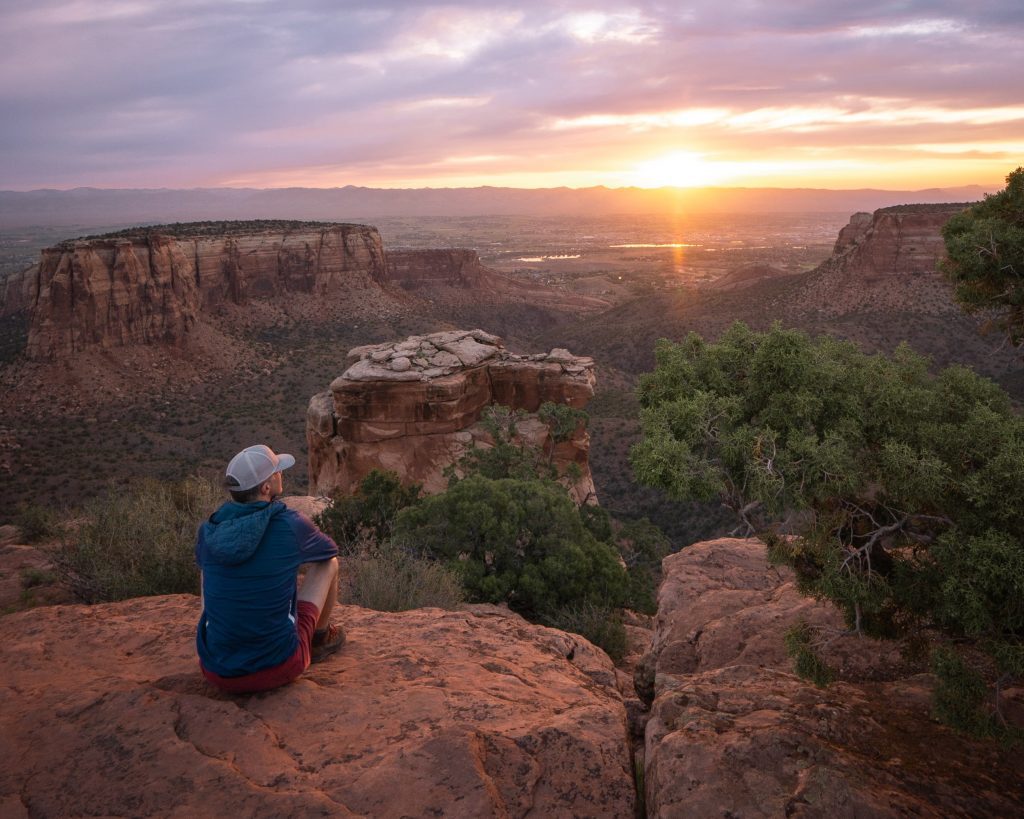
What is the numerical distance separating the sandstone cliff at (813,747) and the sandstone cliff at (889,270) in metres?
50.2

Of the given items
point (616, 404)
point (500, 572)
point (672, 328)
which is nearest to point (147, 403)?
point (616, 404)

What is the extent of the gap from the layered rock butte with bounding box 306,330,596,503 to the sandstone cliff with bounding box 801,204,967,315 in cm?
3636

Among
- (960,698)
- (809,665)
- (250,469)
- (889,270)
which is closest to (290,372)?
(250,469)

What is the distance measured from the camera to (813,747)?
4.43 metres

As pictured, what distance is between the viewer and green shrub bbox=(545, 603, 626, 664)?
435 inches

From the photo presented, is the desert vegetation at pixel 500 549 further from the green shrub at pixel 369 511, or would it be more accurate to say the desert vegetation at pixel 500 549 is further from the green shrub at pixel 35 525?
the green shrub at pixel 35 525

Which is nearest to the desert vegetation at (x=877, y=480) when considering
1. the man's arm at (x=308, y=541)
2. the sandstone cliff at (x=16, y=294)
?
the man's arm at (x=308, y=541)

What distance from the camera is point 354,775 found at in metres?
3.86

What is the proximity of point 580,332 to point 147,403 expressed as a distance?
42181 millimetres

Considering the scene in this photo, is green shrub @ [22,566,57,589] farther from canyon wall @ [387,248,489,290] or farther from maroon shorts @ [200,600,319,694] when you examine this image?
canyon wall @ [387,248,489,290]

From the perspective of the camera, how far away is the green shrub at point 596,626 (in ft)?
36.2

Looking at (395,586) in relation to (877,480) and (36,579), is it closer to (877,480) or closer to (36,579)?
(36,579)

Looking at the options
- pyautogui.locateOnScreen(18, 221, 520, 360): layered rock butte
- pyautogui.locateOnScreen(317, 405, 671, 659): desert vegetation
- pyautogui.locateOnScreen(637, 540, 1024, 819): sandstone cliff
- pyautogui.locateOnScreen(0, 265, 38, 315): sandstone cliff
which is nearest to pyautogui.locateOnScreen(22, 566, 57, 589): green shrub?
pyautogui.locateOnScreen(317, 405, 671, 659): desert vegetation

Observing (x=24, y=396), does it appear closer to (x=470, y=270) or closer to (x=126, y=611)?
(x=126, y=611)
